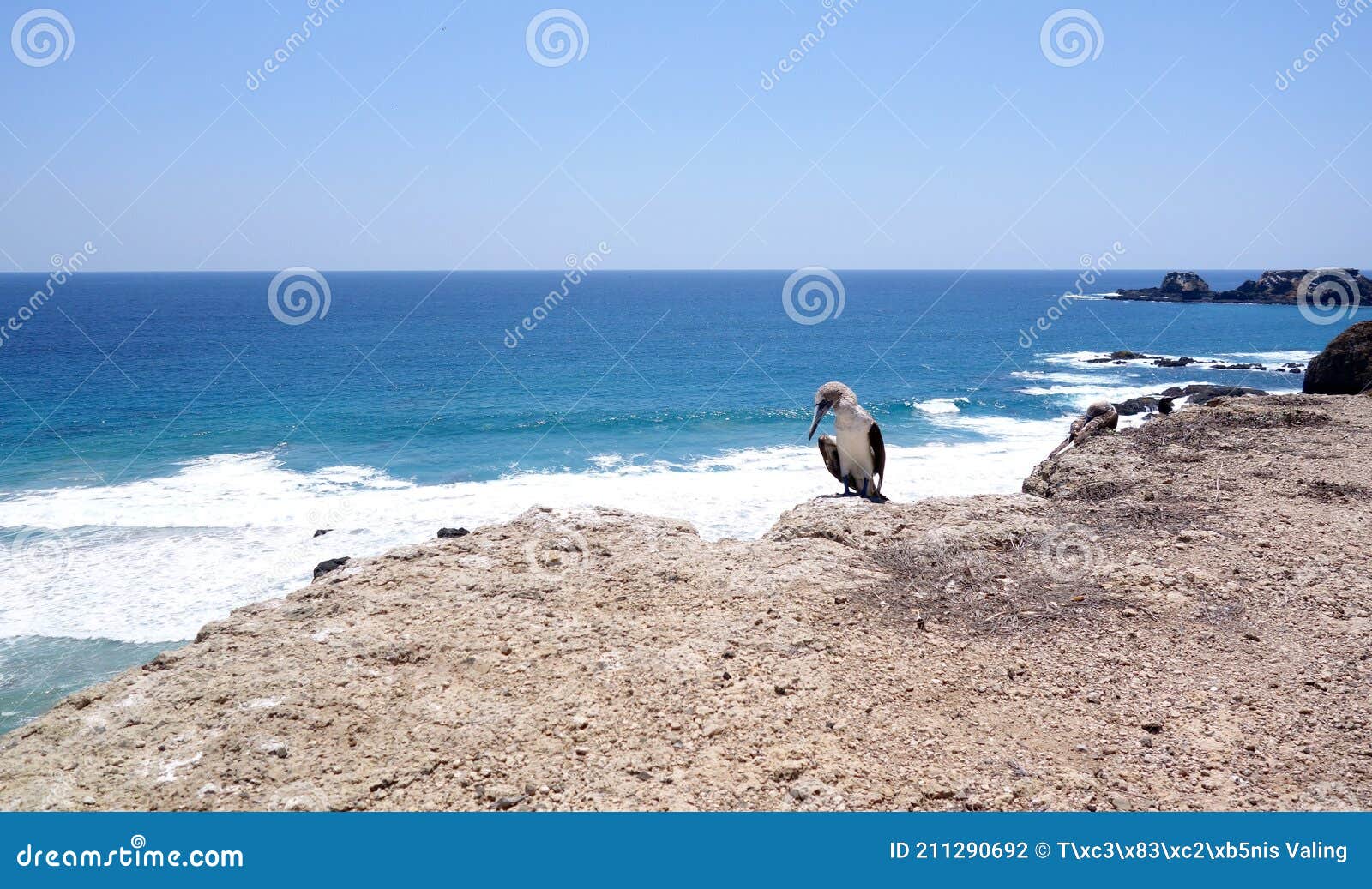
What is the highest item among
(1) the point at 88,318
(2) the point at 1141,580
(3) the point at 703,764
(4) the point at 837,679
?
(1) the point at 88,318

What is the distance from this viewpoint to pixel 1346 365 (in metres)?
18.1

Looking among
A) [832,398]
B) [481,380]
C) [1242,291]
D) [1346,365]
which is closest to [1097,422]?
[832,398]

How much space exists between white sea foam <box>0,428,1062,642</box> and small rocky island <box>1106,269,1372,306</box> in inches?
3900

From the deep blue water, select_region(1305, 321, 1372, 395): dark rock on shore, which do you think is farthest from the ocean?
select_region(1305, 321, 1372, 395): dark rock on shore

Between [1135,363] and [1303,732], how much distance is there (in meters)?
50.2

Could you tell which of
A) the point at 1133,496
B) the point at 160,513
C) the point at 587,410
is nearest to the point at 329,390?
the point at 587,410

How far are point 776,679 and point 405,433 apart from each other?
26.9 m

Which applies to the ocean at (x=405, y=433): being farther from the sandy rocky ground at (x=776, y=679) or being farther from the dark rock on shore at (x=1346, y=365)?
the sandy rocky ground at (x=776, y=679)

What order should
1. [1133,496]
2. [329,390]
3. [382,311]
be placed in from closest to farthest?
1. [1133,496]
2. [329,390]
3. [382,311]

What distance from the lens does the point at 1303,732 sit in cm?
402

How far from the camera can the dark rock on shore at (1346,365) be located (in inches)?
694

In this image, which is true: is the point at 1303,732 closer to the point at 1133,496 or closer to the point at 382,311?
the point at 1133,496

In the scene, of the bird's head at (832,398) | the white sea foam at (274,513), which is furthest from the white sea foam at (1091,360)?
the bird's head at (832,398)

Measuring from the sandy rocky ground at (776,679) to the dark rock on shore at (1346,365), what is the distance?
564 inches
